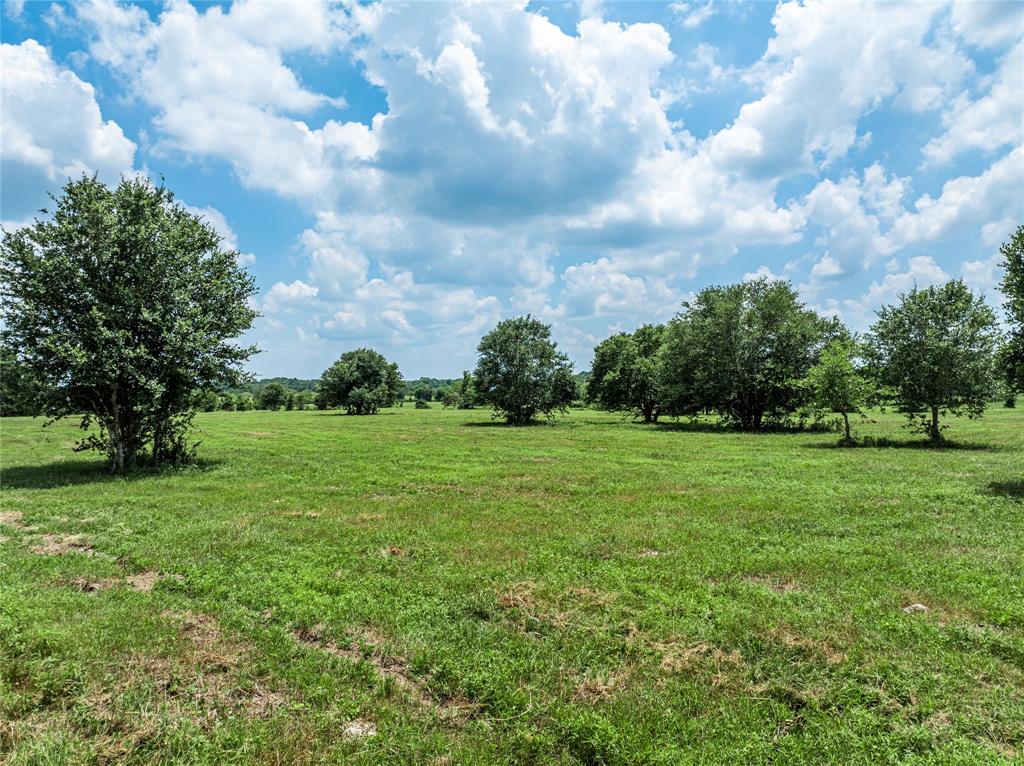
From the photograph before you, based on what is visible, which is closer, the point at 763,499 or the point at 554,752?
the point at 554,752

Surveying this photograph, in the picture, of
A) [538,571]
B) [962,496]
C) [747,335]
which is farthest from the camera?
[747,335]

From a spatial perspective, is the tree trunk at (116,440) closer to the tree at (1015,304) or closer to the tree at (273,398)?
the tree at (1015,304)

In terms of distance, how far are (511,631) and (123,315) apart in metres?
20.1

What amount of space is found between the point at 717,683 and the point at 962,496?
14.7 meters

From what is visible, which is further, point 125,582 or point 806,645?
point 125,582

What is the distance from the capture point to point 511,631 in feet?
22.8

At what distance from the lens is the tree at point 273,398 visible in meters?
135

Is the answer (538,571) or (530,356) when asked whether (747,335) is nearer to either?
(530,356)

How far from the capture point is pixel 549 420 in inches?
2517

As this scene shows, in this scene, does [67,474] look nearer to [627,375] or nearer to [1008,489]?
[1008,489]

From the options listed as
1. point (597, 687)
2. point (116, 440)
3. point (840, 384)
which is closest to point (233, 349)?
point (116, 440)

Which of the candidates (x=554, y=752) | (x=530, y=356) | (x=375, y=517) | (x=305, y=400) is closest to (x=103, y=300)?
(x=375, y=517)

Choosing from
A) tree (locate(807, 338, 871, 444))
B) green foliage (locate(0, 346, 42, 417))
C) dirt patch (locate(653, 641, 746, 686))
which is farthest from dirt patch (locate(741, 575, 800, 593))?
tree (locate(807, 338, 871, 444))

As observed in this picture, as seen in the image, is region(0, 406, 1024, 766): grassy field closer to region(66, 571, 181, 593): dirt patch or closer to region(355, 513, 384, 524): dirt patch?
region(66, 571, 181, 593): dirt patch
